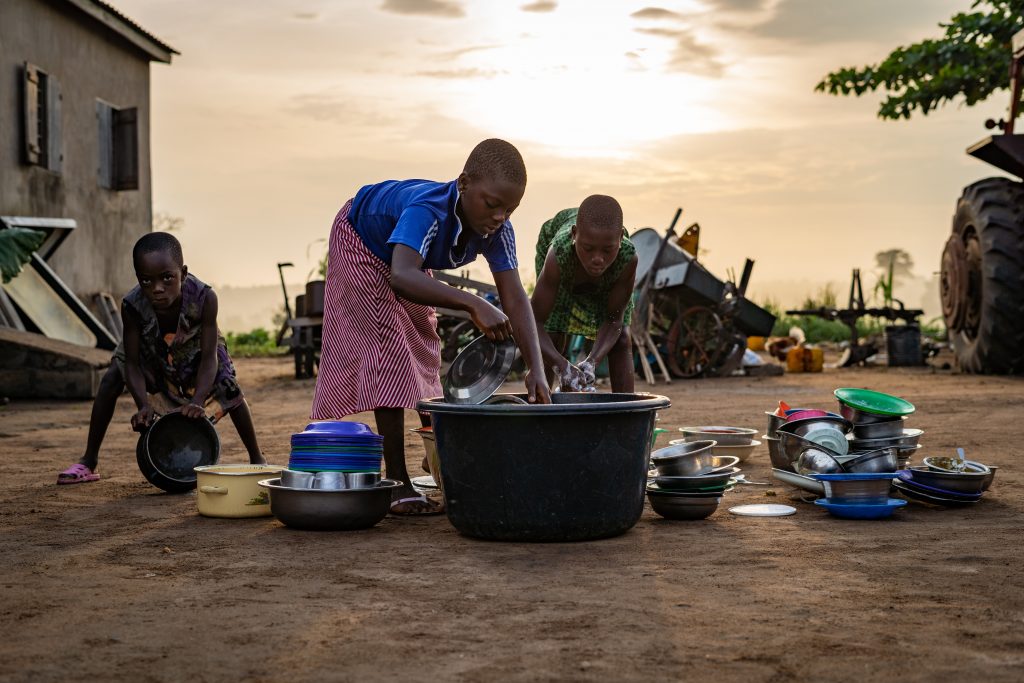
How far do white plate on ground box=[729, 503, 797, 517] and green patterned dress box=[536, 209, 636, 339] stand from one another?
130cm

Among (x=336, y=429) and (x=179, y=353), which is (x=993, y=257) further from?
(x=336, y=429)

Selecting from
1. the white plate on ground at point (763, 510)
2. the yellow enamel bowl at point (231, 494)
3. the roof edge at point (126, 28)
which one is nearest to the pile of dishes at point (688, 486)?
the white plate on ground at point (763, 510)

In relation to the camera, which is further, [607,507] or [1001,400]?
[1001,400]

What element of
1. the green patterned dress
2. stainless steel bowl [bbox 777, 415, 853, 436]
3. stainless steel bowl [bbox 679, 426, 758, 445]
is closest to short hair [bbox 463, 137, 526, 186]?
the green patterned dress

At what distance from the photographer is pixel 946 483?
157 inches

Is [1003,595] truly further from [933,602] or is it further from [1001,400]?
[1001,400]

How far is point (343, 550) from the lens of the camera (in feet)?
11.0

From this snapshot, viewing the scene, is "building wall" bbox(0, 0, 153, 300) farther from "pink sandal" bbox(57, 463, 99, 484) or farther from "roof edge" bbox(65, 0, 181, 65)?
"pink sandal" bbox(57, 463, 99, 484)

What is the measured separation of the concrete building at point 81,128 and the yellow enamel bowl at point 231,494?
9.24 metres

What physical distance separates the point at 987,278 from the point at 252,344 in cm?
1322

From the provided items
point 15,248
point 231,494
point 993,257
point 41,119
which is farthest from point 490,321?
point 41,119

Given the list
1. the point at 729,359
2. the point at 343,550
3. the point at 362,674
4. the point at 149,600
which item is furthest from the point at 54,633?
the point at 729,359

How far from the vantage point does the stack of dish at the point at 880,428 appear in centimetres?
438

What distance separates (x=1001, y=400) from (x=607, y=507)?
5.66 meters
